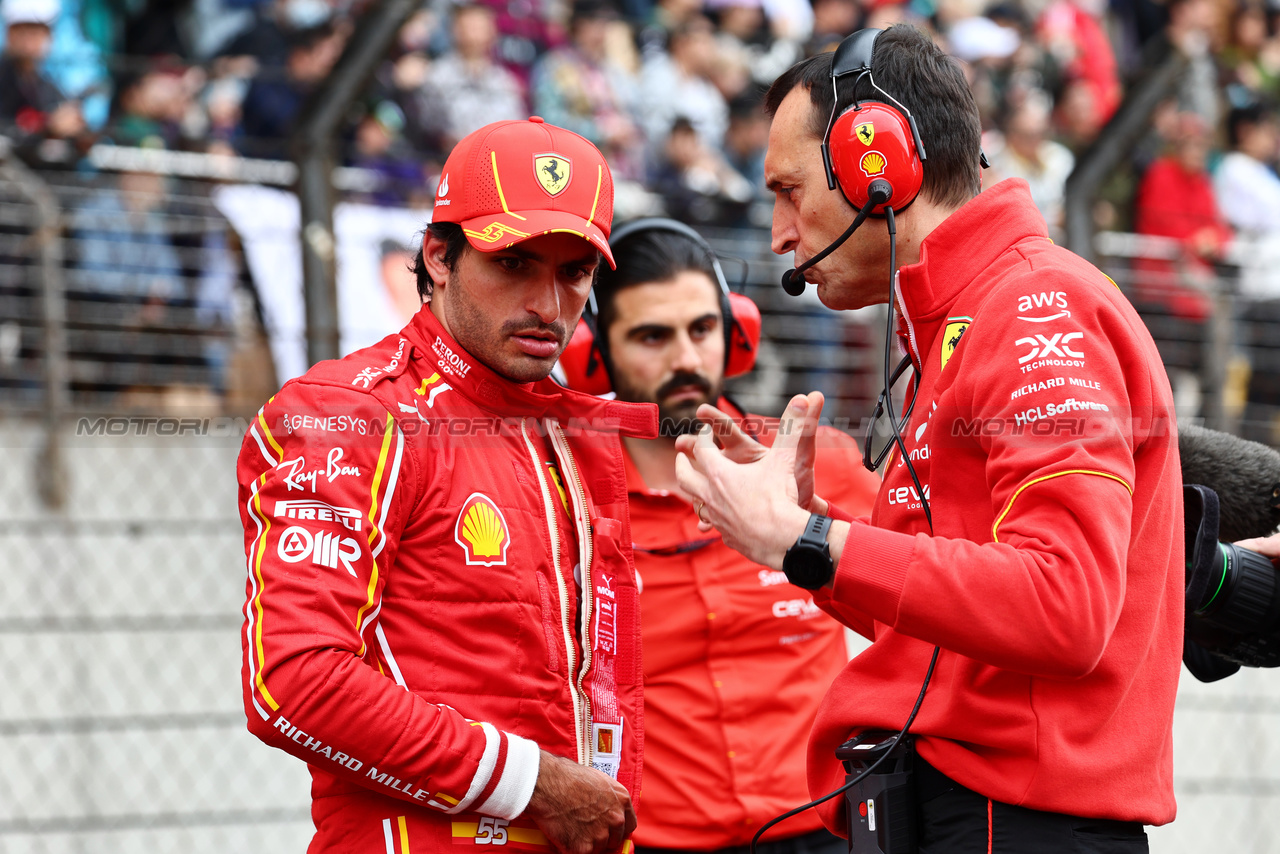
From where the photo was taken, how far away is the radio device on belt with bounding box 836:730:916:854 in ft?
5.94

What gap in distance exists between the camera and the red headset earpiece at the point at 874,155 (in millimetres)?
1896

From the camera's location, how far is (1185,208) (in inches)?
271

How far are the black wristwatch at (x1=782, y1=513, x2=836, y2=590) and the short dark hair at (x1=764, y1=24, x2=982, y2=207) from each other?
639 millimetres

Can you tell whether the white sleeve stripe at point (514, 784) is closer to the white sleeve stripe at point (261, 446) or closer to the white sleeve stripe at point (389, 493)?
the white sleeve stripe at point (389, 493)

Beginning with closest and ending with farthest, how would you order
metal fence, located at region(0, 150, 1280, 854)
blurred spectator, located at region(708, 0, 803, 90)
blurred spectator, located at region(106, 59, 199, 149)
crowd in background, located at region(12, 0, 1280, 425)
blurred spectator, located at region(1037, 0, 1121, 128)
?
metal fence, located at region(0, 150, 1280, 854)
crowd in background, located at region(12, 0, 1280, 425)
blurred spectator, located at region(106, 59, 199, 149)
blurred spectator, located at region(708, 0, 803, 90)
blurred spectator, located at region(1037, 0, 1121, 128)

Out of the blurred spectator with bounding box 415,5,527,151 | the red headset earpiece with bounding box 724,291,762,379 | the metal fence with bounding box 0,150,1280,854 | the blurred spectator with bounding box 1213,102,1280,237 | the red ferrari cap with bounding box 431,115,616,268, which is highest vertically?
the blurred spectator with bounding box 415,5,527,151

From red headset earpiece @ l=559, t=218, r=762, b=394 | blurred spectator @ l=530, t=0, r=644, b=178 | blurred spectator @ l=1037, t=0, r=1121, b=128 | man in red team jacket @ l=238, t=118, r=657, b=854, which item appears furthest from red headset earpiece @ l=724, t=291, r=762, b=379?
blurred spectator @ l=1037, t=0, r=1121, b=128

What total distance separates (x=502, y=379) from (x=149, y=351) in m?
2.80

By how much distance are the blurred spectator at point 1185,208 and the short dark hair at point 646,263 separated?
3064mm

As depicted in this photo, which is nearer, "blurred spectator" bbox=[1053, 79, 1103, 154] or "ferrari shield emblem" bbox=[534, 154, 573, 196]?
"ferrari shield emblem" bbox=[534, 154, 573, 196]

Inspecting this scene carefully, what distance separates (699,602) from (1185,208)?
522cm

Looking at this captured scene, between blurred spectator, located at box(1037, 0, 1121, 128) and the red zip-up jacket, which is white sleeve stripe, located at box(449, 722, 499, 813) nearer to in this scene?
the red zip-up jacket

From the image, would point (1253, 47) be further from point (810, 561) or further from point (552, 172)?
point (810, 561)

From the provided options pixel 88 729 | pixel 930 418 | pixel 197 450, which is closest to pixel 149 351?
pixel 197 450
